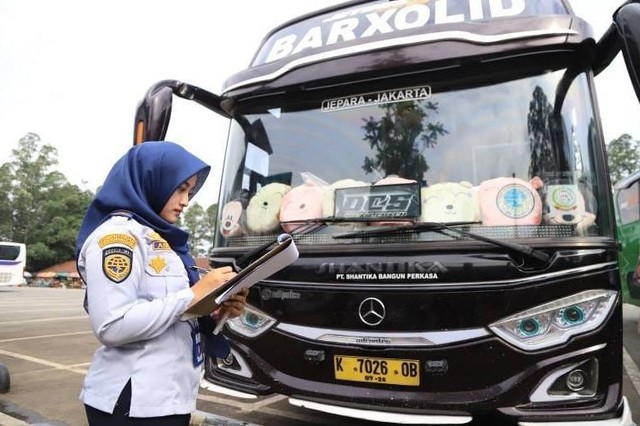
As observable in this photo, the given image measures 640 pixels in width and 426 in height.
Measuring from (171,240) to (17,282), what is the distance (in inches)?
1046

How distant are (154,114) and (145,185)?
2.02 m

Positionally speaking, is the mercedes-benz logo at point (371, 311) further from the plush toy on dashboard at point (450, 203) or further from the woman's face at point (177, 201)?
the woman's face at point (177, 201)

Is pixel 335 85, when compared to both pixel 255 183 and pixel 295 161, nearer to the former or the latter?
pixel 295 161

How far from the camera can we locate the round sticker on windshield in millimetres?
2959

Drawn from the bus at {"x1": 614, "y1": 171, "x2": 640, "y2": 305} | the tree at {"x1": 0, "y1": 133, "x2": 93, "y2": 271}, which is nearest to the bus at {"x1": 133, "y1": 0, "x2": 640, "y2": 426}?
the bus at {"x1": 614, "y1": 171, "x2": 640, "y2": 305}

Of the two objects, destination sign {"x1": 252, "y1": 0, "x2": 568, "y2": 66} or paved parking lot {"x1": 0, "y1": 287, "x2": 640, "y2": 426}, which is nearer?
destination sign {"x1": 252, "y1": 0, "x2": 568, "y2": 66}

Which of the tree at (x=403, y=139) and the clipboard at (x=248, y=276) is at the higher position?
the tree at (x=403, y=139)

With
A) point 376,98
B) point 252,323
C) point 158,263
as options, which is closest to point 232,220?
point 252,323

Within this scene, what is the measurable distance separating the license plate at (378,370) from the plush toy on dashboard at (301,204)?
89 cm

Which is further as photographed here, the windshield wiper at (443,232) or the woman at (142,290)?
the windshield wiper at (443,232)

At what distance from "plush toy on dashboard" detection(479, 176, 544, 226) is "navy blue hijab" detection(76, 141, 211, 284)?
1775 mm

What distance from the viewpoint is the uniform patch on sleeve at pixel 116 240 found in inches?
67.1

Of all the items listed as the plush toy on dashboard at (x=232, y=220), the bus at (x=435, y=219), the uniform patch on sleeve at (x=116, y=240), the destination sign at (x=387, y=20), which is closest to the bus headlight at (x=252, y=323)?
the bus at (x=435, y=219)

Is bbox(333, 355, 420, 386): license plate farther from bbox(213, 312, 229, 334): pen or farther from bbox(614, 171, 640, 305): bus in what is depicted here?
bbox(614, 171, 640, 305): bus
